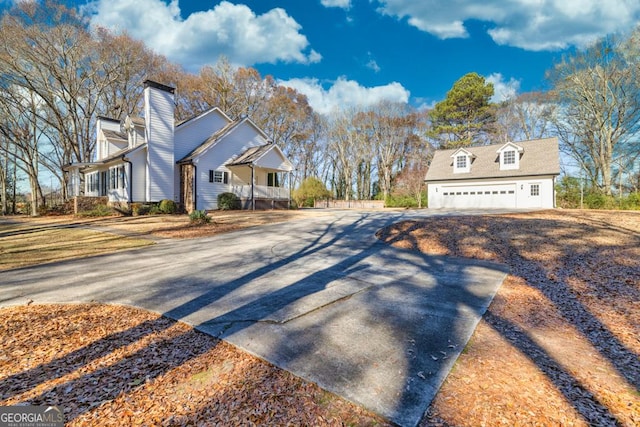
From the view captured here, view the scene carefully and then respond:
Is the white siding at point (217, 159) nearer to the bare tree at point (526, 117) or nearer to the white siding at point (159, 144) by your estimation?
the white siding at point (159, 144)

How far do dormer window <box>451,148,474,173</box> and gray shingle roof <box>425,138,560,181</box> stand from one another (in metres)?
0.40

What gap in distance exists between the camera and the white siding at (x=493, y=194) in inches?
869

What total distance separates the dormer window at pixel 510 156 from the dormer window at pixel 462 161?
2329 millimetres

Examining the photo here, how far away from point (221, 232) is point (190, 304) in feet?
22.7

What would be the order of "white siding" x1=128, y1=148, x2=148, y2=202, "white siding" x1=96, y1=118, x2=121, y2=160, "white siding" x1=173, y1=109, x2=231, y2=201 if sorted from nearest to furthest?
1. "white siding" x1=128, y1=148, x2=148, y2=202
2. "white siding" x1=173, y1=109, x2=231, y2=201
3. "white siding" x1=96, y1=118, x2=121, y2=160

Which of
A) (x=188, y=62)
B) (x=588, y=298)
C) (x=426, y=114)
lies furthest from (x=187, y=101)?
(x=588, y=298)

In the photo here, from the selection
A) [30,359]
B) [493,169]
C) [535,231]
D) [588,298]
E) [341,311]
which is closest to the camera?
[30,359]

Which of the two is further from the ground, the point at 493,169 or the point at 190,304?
the point at 493,169

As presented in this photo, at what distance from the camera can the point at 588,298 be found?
4383mm

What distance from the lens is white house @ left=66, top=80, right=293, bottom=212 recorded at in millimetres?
17641

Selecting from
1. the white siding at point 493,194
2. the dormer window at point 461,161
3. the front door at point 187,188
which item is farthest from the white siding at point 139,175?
the dormer window at point 461,161

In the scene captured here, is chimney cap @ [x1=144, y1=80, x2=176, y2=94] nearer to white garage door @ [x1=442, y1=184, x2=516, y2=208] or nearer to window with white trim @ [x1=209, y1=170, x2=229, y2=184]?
window with white trim @ [x1=209, y1=170, x2=229, y2=184]

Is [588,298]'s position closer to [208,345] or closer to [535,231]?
[535,231]

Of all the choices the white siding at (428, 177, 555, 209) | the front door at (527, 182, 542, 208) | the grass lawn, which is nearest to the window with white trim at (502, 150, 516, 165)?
the white siding at (428, 177, 555, 209)
